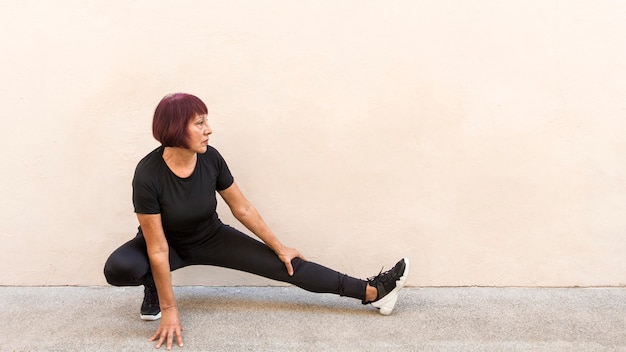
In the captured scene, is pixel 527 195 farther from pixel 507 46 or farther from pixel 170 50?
pixel 170 50

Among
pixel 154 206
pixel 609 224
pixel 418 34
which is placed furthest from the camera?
pixel 609 224

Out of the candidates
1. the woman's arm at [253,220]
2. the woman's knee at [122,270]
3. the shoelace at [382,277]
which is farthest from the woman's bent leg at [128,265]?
the shoelace at [382,277]

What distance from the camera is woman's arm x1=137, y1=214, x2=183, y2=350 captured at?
195cm

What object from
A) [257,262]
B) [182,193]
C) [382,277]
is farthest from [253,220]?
[382,277]

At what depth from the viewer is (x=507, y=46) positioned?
2172 millimetres

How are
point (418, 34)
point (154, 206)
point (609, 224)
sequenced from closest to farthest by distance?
1. point (154, 206)
2. point (418, 34)
3. point (609, 224)

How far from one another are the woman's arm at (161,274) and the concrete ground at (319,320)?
0.06m

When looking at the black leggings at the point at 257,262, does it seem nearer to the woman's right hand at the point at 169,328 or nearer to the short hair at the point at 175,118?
the woman's right hand at the point at 169,328

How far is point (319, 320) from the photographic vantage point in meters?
2.13

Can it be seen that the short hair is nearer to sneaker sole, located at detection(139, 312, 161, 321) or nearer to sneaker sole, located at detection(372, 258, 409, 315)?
sneaker sole, located at detection(139, 312, 161, 321)

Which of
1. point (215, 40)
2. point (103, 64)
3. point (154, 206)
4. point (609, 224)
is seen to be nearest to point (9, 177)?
point (103, 64)

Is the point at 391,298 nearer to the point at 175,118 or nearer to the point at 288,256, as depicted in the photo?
the point at 288,256

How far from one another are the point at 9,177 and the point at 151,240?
30.9 inches

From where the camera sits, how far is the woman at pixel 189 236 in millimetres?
1928
